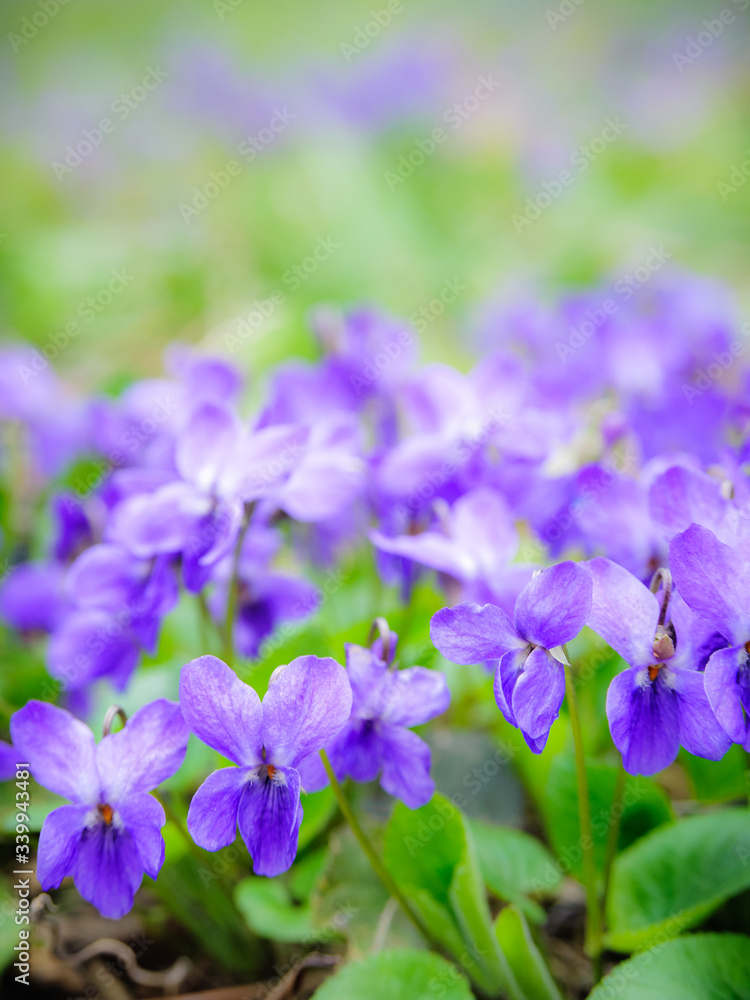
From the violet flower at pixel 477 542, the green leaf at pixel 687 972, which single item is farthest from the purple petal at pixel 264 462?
the green leaf at pixel 687 972

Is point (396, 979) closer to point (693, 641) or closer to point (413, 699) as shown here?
point (413, 699)

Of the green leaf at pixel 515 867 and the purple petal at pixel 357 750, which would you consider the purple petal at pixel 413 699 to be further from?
the green leaf at pixel 515 867

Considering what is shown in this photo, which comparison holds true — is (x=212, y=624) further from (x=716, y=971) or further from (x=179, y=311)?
(x=179, y=311)

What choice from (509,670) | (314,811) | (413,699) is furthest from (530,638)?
(314,811)

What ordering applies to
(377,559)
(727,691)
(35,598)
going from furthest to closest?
(35,598)
(377,559)
(727,691)

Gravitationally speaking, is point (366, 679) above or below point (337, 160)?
below

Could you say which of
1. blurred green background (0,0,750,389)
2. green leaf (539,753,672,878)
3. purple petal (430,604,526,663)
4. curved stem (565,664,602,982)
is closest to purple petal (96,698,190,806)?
purple petal (430,604,526,663)

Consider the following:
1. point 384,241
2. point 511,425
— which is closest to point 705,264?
point 384,241

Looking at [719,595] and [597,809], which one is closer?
[719,595]
